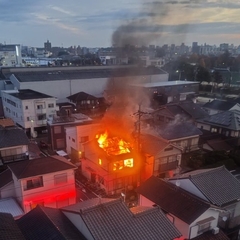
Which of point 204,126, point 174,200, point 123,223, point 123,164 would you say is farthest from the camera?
point 204,126

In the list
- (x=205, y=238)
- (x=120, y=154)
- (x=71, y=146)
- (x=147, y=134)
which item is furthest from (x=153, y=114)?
(x=205, y=238)

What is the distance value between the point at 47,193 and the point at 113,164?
4.48 metres

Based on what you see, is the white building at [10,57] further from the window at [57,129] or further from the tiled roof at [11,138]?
the tiled roof at [11,138]

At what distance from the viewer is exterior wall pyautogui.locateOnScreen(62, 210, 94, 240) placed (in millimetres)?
8805

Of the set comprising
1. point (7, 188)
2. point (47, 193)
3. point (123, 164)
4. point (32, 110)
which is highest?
point (32, 110)

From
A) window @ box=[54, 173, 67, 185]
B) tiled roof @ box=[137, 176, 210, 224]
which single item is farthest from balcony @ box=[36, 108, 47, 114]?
tiled roof @ box=[137, 176, 210, 224]

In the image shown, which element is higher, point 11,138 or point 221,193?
point 11,138

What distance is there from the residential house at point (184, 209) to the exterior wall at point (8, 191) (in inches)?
304

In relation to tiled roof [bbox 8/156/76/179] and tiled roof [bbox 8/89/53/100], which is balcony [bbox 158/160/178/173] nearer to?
tiled roof [bbox 8/156/76/179]

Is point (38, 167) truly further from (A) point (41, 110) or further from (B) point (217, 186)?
(A) point (41, 110)

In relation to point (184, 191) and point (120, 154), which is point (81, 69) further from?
point (184, 191)

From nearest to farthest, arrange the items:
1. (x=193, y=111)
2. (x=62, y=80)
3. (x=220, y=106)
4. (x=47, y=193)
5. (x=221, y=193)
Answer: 1. (x=221, y=193)
2. (x=47, y=193)
3. (x=193, y=111)
4. (x=220, y=106)
5. (x=62, y=80)

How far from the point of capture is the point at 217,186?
484 inches

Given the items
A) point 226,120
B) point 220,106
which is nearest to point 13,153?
point 226,120
